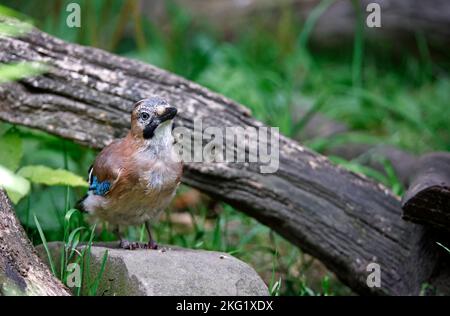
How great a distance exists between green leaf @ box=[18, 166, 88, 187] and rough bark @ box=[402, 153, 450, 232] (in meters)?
1.81

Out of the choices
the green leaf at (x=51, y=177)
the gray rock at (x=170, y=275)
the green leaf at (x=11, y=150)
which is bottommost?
the gray rock at (x=170, y=275)

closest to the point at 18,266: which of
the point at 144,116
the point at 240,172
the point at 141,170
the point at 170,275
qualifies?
the point at 170,275

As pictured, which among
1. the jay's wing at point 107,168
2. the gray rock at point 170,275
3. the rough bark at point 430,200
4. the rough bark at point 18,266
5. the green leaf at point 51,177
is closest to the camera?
the rough bark at point 18,266

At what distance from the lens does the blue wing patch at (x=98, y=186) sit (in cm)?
384

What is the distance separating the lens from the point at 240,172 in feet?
14.3

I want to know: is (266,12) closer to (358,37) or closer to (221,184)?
(358,37)

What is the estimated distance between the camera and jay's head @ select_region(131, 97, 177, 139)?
3695 millimetres

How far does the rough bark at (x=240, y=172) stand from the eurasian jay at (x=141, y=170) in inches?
20.0

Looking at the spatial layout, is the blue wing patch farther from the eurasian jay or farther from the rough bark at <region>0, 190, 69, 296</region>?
the rough bark at <region>0, 190, 69, 296</region>

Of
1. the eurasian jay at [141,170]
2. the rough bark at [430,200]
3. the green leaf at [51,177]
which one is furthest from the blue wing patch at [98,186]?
the rough bark at [430,200]

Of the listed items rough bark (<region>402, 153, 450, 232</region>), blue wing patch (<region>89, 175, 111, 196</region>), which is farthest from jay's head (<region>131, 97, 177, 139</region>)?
rough bark (<region>402, 153, 450, 232</region>)

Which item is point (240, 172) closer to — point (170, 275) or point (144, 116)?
point (144, 116)

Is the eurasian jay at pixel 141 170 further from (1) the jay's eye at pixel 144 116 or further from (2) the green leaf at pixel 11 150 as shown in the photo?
(2) the green leaf at pixel 11 150

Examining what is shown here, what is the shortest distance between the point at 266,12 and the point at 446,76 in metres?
2.36
